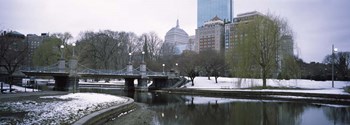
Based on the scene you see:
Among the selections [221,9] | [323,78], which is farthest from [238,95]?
[221,9]

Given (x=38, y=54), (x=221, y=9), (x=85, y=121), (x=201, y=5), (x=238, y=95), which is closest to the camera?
(x=85, y=121)

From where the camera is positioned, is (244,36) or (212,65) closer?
(244,36)

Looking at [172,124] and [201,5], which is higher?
[201,5]

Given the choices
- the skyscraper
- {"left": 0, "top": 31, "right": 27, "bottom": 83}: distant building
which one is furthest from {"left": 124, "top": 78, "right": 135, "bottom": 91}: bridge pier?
the skyscraper

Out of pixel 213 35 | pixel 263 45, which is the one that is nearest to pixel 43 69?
pixel 263 45

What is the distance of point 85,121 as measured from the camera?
1239 centimetres

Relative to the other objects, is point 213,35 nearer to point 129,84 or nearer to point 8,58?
point 129,84

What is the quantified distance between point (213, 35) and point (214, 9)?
61.7m

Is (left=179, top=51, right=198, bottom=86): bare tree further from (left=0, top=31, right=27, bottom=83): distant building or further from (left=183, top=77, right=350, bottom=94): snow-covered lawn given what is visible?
(left=0, top=31, right=27, bottom=83): distant building

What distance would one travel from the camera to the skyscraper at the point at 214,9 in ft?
570

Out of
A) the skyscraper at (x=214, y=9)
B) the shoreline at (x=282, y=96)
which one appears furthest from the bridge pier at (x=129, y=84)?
the skyscraper at (x=214, y=9)

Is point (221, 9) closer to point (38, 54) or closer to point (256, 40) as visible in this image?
point (38, 54)

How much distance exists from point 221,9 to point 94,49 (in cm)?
10904

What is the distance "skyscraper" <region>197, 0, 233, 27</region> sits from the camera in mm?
173812
